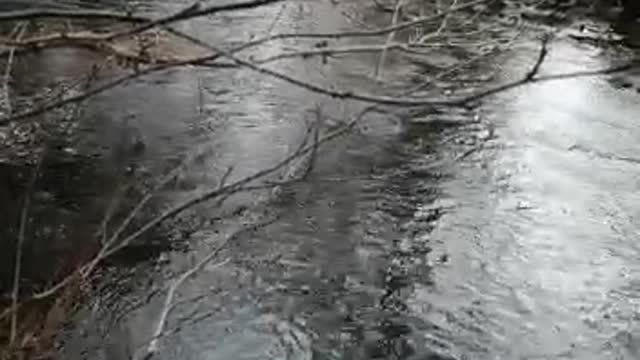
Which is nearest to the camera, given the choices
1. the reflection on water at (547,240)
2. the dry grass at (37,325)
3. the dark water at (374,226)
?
the dry grass at (37,325)

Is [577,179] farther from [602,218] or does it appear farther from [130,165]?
[130,165]

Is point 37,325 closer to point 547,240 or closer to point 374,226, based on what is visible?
point 374,226

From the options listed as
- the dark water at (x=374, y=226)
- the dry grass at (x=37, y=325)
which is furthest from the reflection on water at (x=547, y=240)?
the dry grass at (x=37, y=325)

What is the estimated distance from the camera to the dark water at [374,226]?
5242 mm

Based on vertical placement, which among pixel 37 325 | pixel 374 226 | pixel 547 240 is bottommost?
pixel 547 240

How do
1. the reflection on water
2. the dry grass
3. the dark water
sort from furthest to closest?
the reflection on water < the dark water < the dry grass

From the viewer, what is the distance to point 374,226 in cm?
642

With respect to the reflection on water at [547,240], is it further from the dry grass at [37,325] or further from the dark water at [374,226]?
the dry grass at [37,325]

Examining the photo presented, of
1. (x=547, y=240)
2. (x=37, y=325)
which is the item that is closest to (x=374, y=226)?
(x=547, y=240)

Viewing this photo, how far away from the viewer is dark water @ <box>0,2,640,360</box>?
5242 mm

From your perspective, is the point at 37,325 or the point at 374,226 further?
the point at 374,226

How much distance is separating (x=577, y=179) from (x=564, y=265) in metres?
1.42

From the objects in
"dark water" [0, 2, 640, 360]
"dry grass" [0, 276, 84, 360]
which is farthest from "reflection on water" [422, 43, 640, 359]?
"dry grass" [0, 276, 84, 360]

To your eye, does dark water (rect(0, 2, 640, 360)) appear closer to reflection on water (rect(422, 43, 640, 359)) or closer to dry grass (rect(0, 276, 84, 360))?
reflection on water (rect(422, 43, 640, 359))
